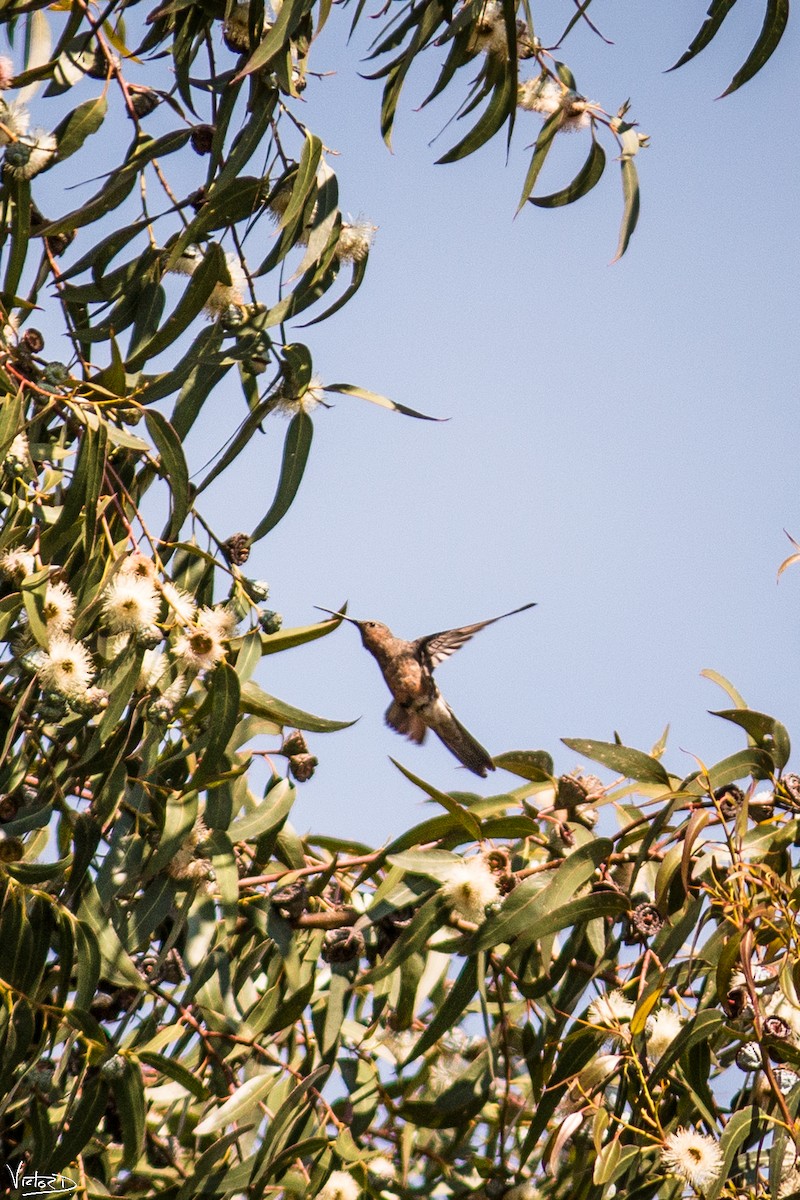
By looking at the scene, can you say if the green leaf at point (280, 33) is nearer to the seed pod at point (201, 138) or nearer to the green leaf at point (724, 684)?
the seed pod at point (201, 138)

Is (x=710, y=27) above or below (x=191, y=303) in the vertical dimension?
above

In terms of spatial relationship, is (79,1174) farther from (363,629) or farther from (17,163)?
(363,629)

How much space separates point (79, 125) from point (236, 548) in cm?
65

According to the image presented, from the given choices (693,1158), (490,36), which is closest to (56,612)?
(693,1158)

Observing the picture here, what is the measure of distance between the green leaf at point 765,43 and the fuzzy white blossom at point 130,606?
1.19 meters

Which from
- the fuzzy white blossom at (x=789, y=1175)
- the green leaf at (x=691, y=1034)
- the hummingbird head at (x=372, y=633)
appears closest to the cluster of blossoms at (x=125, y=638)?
the green leaf at (x=691, y=1034)

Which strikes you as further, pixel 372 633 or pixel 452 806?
pixel 372 633

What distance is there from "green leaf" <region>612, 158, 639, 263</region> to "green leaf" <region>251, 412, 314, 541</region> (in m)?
0.60

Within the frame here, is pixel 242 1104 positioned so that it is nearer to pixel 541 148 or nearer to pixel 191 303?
pixel 191 303

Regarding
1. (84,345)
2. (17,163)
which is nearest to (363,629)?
(84,345)

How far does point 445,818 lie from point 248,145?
96 cm

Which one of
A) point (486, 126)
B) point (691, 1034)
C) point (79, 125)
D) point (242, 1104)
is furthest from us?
point (486, 126)

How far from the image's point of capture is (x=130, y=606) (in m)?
1.83

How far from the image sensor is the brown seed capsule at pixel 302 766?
2037 mm
